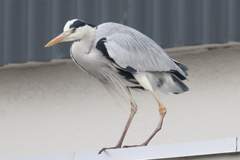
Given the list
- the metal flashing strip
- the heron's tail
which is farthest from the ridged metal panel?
the metal flashing strip

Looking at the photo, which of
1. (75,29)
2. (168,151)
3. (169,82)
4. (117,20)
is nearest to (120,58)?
(75,29)

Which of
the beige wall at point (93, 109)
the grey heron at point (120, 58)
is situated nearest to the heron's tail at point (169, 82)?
the grey heron at point (120, 58)

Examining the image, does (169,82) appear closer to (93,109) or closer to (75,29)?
(75,29)

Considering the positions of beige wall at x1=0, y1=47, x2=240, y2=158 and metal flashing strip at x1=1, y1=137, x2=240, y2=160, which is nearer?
metal flashing strip at x1=1, y1=137, x2=240, y2=160

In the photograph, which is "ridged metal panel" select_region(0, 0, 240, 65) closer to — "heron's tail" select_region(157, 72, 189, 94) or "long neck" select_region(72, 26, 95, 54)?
"heron's tail" select_region(157, 72, 189, 94)

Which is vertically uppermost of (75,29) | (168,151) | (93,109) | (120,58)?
(75,29)

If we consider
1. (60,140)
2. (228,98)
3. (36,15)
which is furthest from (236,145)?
(36,15)

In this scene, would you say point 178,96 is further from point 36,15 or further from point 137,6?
point 36,15

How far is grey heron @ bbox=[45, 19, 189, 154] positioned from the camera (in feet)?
9.11

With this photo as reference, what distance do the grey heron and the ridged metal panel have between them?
70cm

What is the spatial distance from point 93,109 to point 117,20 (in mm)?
646

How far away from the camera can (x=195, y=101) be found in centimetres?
374

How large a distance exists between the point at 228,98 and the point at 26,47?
4.68 ft

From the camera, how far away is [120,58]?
2773 mm
